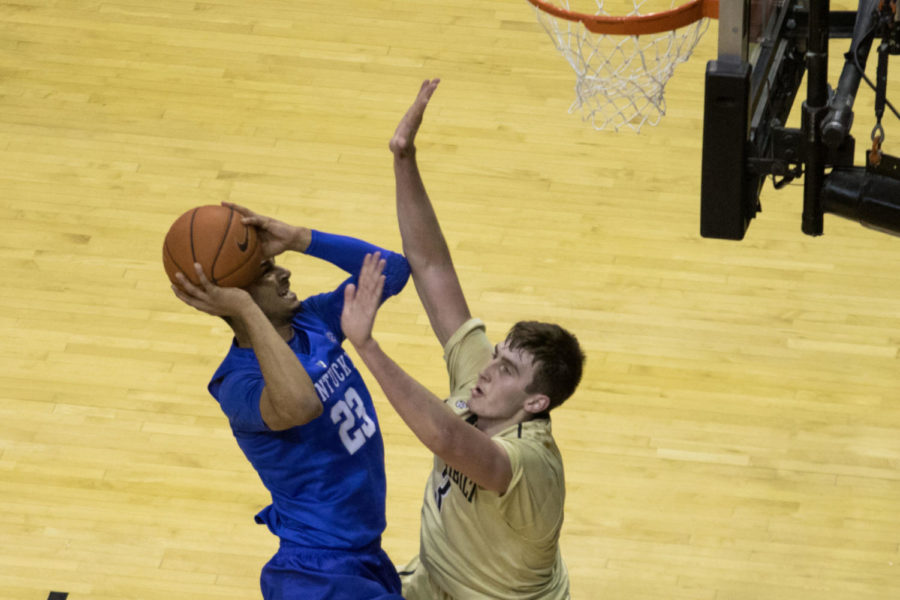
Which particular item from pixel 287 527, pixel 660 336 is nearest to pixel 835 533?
pixel 660 336

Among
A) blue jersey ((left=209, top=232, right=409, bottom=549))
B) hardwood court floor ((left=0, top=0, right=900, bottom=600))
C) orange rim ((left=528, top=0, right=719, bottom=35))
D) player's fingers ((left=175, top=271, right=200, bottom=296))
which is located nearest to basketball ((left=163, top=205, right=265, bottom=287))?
player's fingers ((left=175, top=271, right=200, bottom=296))

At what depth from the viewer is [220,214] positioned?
3717mm

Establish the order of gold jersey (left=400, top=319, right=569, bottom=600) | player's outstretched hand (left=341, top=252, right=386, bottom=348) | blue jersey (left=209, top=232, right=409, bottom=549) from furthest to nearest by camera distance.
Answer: blue jersey (left=209, top=232, right=409, bottom=549), gold jersey (left=400, top=319, right=569, bottom=600), player's outstretched hand (left=341, top=252, right=386, bottom=348)

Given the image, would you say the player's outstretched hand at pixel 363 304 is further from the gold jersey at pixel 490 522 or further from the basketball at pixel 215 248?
the gold jersey at pixel 490 522

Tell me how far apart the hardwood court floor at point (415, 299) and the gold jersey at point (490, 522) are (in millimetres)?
1312

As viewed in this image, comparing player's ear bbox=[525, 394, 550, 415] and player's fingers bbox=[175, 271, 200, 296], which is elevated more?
player's fingers bbox=[175, 271, 200, 296]

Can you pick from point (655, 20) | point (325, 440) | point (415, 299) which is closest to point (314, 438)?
point (325, 440)

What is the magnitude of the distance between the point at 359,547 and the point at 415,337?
2161mm

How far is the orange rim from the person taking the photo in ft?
13.9

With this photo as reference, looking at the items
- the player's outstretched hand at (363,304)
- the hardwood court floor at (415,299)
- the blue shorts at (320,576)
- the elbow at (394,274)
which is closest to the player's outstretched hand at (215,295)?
the player's outstretched hand at (363,304)

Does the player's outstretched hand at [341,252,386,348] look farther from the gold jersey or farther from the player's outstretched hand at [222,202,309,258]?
the gold jersey

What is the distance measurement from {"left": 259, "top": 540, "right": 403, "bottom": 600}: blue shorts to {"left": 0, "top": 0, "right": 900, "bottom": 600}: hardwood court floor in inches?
50.4

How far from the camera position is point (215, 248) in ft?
11.9

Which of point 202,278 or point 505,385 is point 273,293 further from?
point 505,385
